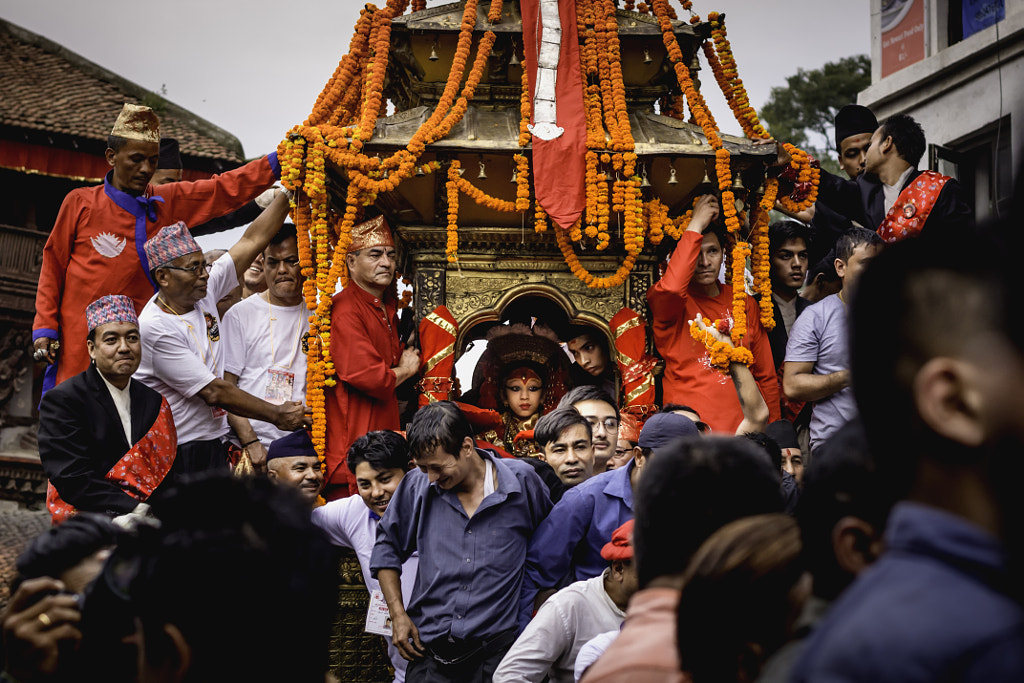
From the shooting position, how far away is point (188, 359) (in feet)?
16.9

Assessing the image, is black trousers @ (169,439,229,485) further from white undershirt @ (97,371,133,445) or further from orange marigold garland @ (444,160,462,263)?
orange marigold garland @ (444,160,462,263)

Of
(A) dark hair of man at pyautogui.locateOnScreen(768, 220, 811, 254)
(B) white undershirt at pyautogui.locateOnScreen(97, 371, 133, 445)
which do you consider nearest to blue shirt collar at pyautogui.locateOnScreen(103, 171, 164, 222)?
(B) white undershirt at pyautogui.locateOnScreen(97, 371, 133, 445)

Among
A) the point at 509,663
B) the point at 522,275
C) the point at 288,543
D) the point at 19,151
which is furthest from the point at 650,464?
the point at 19,151

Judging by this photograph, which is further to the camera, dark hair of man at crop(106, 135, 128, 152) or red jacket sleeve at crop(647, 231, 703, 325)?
red jacket sleeve at crop(647, 231, 703, 325)

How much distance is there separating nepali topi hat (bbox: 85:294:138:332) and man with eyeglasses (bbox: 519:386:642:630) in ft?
7.51

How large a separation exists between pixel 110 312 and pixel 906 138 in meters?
4.51

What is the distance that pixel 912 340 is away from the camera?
1.13 metres

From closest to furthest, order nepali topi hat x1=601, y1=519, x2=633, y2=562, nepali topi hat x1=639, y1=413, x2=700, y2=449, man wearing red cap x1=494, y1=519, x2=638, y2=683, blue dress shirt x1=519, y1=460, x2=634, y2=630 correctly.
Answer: nepali topi hat x1=601, y1=519, x2=633, y2=562 < man wearing red cap x1=494, y1=519, x2=638, y2=683 < nepali topi hat x1=639, y1=413, x2=700, y2=449 < blue dress shirt x1=519, y1=460, x2=634, y2=630

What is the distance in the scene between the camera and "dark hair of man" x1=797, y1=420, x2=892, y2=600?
1.53 metres

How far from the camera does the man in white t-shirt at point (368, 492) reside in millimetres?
4824

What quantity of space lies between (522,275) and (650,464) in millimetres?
4398

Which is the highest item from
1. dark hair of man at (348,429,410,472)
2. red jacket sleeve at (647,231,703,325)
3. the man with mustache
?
red jacket sleeve at (647,231,703,325)

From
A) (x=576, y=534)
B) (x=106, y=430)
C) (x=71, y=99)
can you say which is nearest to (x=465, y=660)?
(x=576, y=534)

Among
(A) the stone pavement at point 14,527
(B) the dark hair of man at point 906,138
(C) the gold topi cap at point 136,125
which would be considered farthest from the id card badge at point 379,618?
(A) the stone pavement at point 14,527
